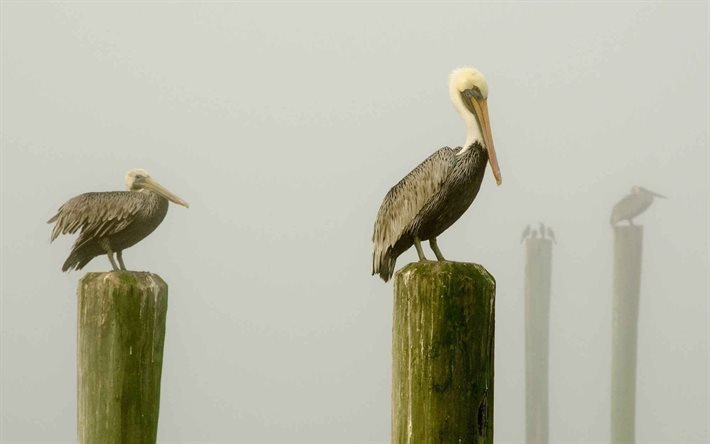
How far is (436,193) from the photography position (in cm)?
555

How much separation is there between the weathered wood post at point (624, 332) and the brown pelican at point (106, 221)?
28.5ft

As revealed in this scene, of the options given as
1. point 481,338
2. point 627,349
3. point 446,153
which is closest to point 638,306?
point 627,349

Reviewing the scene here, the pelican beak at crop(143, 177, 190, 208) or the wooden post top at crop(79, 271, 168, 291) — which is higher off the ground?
the pelican beak at crop(143, 177, 190, 208)

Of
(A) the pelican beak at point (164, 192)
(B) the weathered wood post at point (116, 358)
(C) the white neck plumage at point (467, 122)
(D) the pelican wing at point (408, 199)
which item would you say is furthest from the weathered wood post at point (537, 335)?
(B) the weathered wood post at point (116, 358)

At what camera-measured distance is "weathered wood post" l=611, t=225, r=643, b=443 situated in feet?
50.1

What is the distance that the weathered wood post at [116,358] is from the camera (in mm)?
5750

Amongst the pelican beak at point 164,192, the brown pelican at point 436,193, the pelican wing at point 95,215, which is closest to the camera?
the brown pelican at point 436,193

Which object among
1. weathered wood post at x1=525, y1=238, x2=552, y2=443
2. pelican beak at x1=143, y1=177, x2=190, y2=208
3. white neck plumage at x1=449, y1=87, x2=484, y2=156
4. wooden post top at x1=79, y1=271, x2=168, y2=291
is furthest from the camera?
weathered wood post at x1=525, y1=238, x2=552, y2=443

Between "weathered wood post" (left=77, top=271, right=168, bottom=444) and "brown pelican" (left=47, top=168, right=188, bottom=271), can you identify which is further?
"brown pelican" (left=47, top=168, right=188, bottom=271)

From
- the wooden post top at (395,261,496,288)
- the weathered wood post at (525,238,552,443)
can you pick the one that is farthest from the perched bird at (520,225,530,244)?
the wooden post top at (395,261,496,288)

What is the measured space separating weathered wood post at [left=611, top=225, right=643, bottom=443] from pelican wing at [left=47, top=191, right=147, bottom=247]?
8.85m

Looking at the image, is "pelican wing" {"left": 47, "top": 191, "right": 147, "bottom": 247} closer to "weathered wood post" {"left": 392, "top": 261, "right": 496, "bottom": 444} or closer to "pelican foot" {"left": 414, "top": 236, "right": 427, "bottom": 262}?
"pelican foot" {"left": 414, "top": 236, "right": 427, "bottom": 262}

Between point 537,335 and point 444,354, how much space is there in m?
13.1

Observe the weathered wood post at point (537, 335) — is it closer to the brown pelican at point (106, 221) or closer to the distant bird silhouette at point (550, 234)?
the distant bird silhouette at point (550, 234)
